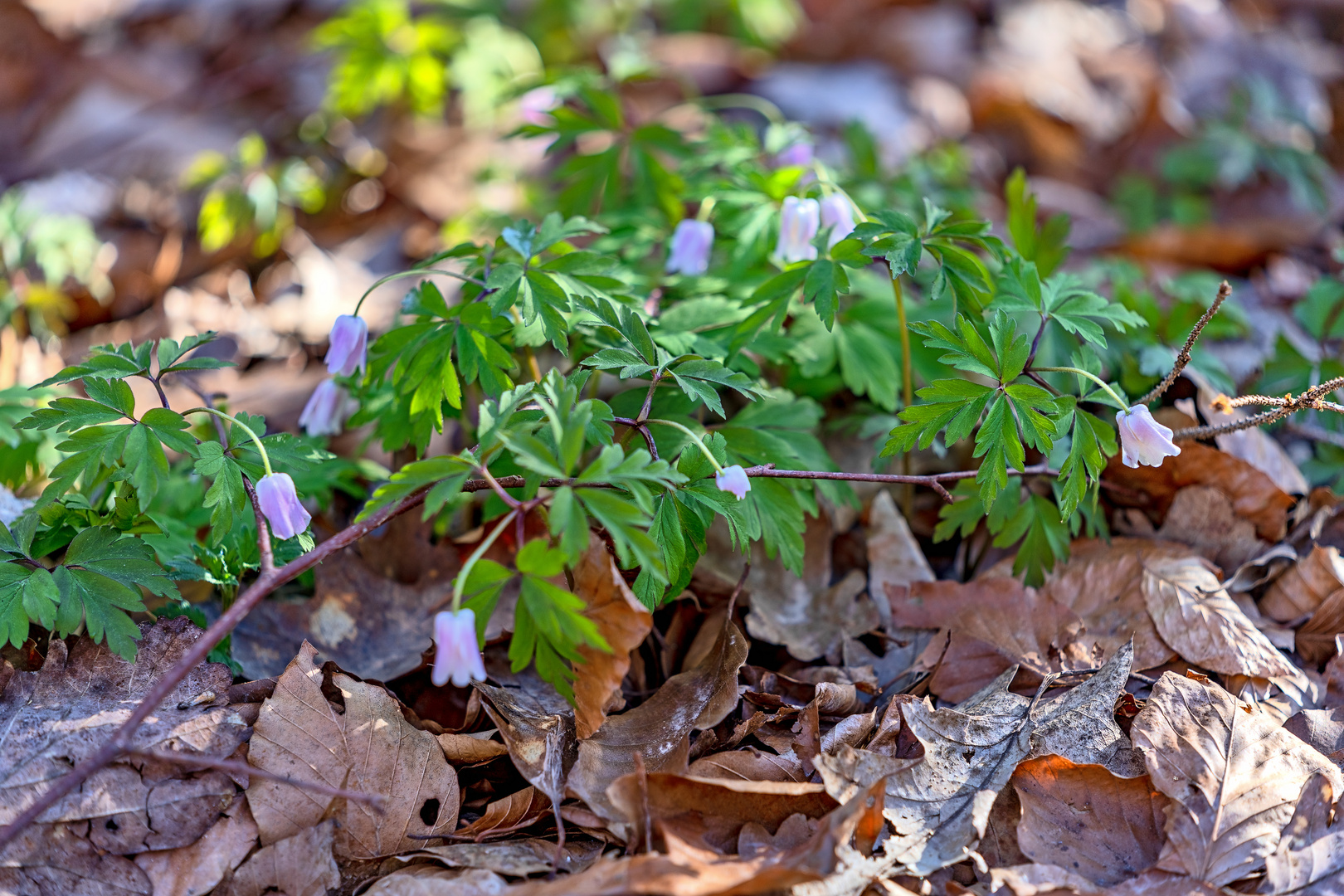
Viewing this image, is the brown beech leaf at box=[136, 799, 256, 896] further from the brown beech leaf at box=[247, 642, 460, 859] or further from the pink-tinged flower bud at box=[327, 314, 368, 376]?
the pink-tinged flower bud at box=[327, 314, 368, 376]

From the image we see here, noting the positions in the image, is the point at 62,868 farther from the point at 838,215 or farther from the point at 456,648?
the point at 838,215

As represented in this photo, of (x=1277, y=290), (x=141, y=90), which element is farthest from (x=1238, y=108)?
(x=141, y=90)

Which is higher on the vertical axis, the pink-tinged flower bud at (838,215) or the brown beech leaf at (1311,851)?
the pink-tinged flower bud at (838,215)

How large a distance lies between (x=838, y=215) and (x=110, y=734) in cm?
233

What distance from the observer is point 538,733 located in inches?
88.6

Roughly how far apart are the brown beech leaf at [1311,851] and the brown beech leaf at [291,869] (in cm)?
204

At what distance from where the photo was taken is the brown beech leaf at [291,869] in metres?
2.00

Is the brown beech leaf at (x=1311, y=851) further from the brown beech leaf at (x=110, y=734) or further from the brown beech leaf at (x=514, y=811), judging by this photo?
the brown beech leaf at (x=110, y=734)

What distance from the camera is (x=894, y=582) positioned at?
112 inches

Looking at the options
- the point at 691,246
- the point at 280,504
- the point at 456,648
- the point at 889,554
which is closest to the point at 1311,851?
the point at 889,554

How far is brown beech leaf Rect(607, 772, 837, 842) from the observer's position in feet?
6.61

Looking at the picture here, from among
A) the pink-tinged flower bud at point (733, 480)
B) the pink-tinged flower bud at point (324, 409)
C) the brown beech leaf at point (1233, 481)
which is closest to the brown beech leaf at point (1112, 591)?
the brown beech leaf at point (1233, 481)

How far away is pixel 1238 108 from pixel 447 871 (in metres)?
5.54

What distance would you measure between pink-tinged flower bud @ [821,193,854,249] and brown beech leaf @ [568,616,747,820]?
46.6 inches
